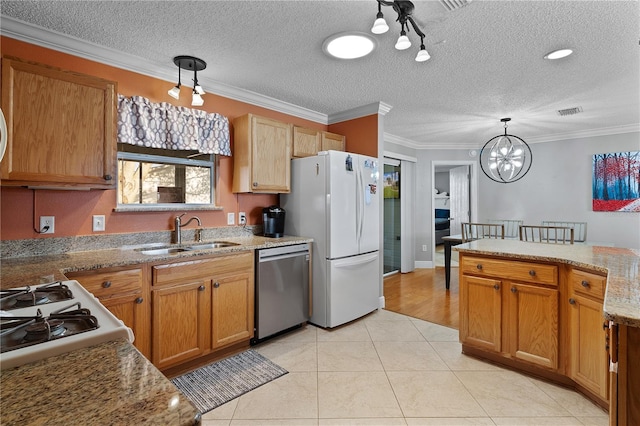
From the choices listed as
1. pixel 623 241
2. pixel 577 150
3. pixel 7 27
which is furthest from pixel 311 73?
pixel 623 241

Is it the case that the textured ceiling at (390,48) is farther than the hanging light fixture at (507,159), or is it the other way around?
the hanging light fixture at (507,159)

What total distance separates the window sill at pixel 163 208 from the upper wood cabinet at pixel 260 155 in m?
0.35

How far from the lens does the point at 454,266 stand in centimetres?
611

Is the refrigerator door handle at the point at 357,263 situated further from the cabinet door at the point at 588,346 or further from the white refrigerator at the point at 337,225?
the cabinet door at the point at 588,346

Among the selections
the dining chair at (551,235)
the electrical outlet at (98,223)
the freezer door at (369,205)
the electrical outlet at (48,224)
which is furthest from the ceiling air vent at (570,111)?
the electrical outlet at (48,224)

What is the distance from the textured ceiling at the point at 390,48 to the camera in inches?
76.4

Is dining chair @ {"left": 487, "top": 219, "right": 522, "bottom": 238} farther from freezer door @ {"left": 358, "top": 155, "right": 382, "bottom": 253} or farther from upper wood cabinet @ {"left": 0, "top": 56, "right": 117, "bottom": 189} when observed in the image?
upper wood cabinet @ {"left": 0, "top": 56, "right": 117, "bottom": 189}

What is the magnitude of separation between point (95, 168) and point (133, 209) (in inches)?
21.9

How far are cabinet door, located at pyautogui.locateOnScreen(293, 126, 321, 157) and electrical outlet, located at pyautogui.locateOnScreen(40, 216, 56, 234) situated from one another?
215 centimetres

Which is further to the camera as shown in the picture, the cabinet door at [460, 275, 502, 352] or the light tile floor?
the cabinet door at [460, 275, 502, 352]

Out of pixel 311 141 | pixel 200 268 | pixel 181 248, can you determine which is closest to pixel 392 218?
pixel 311 141

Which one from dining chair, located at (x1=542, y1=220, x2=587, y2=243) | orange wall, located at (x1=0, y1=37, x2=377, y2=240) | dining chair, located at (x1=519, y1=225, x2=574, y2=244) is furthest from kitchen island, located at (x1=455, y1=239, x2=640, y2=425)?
dining chair, located at (x1=542, y1=220, x2=587, y2=243)

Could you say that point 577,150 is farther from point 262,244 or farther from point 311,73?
point 262,244

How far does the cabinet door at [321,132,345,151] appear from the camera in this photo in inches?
150
